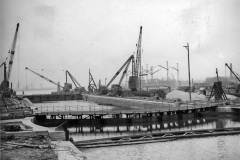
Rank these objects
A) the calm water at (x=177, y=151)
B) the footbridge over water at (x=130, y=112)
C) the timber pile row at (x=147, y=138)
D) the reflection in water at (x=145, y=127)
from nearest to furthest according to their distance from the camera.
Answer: the calm water at (x=177, y=151) → the timber pile row at (x=147, y=138) → the reflection in water at (x=145, y=127) → the footbridge over water at (x=130, y=112)

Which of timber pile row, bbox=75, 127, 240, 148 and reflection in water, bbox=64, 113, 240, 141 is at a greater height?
timber pile row, bbox=75, 127, 240, 148

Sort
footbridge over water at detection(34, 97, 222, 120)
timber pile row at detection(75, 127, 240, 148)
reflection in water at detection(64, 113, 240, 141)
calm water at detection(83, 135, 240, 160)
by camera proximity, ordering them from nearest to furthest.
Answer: calm water at detection(83, 135, 240, 160), timber pile row at detection(75, 127, 240, 148), reflection in water at detection(64, 113, 240, 141), footbridge over water at detection(34, 97, 222, 120)

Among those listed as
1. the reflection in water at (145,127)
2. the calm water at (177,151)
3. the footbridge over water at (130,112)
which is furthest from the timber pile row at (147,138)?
the footbridge over water at (130,112)

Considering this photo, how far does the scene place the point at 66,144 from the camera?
98.9 ft

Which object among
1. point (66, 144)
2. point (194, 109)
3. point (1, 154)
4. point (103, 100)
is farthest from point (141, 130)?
point (103, 100)

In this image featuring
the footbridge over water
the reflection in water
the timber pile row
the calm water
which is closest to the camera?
the calm water

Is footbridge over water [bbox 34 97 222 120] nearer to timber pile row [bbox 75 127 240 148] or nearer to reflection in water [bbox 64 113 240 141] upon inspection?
reflection in water [bbox 64 113 240 141]

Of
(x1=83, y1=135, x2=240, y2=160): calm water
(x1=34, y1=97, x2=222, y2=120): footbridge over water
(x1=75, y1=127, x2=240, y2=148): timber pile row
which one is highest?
(x1=34, y1=97, x2=222, y2=120): footbridge over water

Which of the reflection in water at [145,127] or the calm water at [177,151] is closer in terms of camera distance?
the calm water at [177,151]

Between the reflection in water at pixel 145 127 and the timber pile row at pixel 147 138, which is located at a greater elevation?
the timber pile row at pixel 147 138

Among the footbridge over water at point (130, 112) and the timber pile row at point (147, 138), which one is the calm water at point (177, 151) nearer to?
the timber pile row at point (147, 138)

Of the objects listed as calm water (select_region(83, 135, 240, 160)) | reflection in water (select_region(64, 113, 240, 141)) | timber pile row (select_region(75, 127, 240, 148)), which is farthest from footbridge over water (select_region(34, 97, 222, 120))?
calm water (select_region(83, 135, 240, 160))

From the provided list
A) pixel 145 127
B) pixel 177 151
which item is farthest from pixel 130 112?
pixel 177 151

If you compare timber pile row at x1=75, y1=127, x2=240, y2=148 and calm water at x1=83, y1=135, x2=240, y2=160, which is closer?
calm water at x1=83, y1=135, x2=240, y2=160
